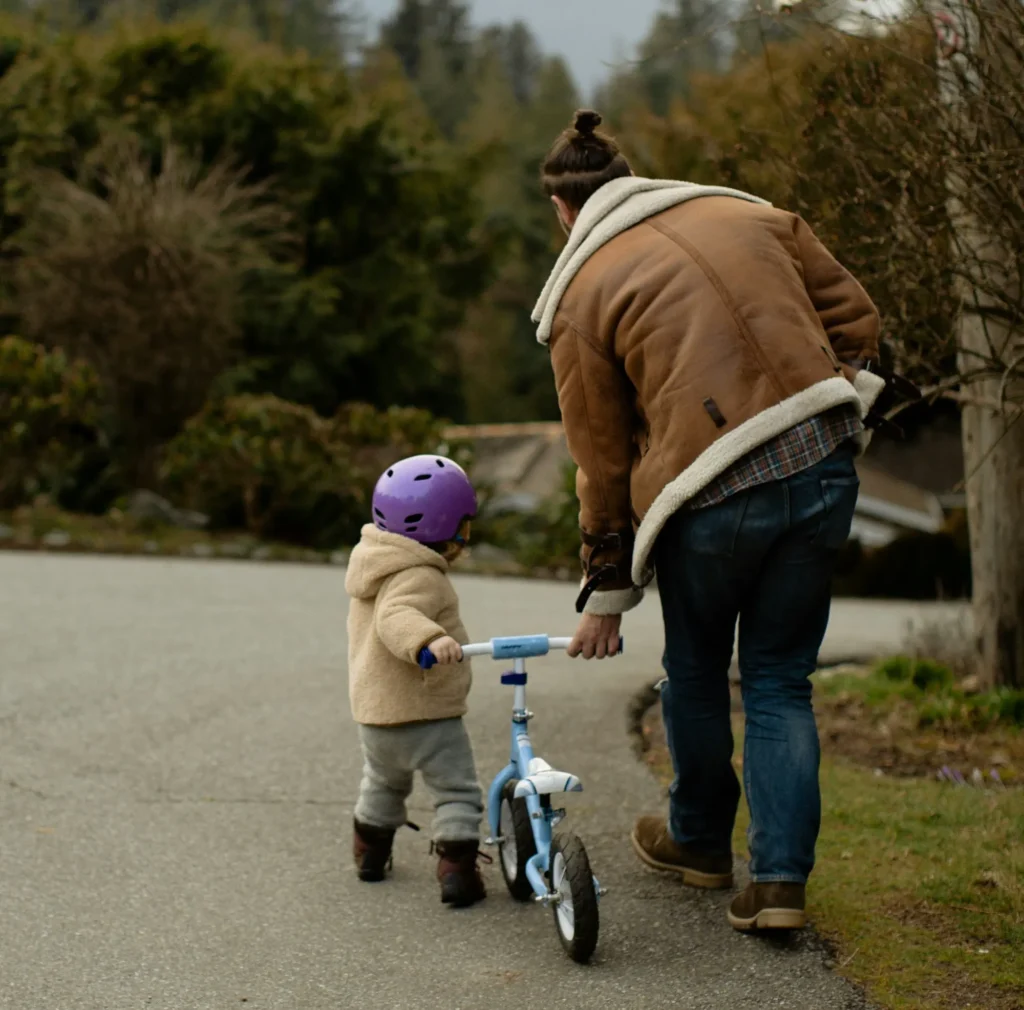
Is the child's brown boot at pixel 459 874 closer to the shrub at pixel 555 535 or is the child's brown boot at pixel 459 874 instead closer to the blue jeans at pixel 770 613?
the blue jeans at pixel 770 613

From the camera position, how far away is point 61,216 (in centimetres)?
1769

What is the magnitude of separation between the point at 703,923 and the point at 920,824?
1.15 metres

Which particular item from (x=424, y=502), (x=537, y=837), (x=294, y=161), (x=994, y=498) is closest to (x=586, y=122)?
(x=424, y=502)

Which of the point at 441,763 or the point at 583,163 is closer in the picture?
the point at 583,163

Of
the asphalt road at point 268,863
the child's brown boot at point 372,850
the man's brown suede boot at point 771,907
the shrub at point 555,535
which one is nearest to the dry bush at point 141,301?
the shrub at point 555,535

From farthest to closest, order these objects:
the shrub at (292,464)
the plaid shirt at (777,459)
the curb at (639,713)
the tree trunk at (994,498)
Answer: the shrub at (292,464) < the tree trunk at (994,498) < the curb at (639,713) < the plaid shirt at (777,459)

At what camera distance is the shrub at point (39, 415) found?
1588 cm

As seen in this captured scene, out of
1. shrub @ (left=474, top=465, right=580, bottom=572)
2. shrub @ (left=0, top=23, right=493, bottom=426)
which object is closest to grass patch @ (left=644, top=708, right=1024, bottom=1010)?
shrub @ (left=474, top=465, right=580, bottom=572)

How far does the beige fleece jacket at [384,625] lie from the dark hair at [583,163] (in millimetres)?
1022

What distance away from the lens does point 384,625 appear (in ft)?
14.1

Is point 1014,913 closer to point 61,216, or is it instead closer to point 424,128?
point 61,216

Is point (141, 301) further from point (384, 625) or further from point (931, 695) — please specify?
point (384, 625)

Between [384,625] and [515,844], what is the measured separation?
70 cm

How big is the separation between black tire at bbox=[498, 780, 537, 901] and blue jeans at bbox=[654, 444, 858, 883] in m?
0.57
